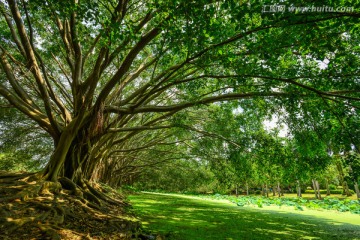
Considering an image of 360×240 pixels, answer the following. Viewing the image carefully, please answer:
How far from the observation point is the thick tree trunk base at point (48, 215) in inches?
115

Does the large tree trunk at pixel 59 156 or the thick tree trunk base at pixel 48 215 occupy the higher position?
the large tree trunk at pixel 59 156

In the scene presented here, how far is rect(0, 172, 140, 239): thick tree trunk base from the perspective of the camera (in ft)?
9.59

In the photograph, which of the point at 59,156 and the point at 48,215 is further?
the point at 59,156

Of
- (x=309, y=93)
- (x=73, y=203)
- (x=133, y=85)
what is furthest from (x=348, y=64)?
(x=133, y=85)

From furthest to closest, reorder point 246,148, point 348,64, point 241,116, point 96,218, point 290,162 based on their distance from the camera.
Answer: point 241,116
point 246,148
point 290,162
point 96,218
point 348,64

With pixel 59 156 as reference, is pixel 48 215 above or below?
below

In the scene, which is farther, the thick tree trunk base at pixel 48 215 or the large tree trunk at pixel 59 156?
the large tree trunk at pixel 59 156

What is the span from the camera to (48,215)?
3.51 metres

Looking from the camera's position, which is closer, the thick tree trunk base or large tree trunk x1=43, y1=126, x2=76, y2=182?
the thick tree trunk base

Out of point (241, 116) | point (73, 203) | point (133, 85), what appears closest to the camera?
point (73, 203)

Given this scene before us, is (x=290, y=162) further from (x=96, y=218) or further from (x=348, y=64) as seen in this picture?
(x=96, y=218)

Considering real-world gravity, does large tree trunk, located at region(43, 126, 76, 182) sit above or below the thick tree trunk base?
above

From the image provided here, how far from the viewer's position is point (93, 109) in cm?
522

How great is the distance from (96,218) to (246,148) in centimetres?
476
